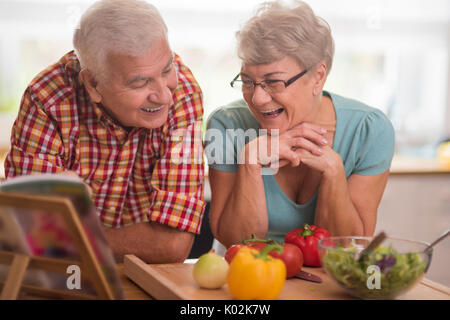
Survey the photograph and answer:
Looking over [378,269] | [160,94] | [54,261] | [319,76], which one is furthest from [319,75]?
[54,261]

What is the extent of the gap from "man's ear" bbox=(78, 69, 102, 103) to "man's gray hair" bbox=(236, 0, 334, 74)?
15.9 inches

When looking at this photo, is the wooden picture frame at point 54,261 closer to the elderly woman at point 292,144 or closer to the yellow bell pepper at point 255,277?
the yellow bell pepper at point 255,277

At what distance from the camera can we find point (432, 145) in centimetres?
369

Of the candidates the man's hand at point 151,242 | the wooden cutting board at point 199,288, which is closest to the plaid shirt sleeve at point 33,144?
the man's hand at point 151,242

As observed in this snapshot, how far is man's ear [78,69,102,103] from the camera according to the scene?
148cm

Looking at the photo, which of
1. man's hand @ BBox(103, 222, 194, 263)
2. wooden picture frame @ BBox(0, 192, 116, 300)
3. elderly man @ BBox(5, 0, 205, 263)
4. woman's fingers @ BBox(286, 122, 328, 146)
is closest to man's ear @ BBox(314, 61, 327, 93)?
woman's fingers @ BBox(286, 122, 328, 146)

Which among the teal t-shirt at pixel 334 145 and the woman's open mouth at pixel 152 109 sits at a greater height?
the woman's open mouth at pixel 152 109

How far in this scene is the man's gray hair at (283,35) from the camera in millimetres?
1453

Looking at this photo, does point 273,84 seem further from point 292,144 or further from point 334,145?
point 334,145

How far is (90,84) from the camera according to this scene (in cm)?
149

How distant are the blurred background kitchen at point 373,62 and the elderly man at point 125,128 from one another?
1.35 metres

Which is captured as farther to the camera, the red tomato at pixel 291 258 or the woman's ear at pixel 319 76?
the woman's ear at pixel 319 76
